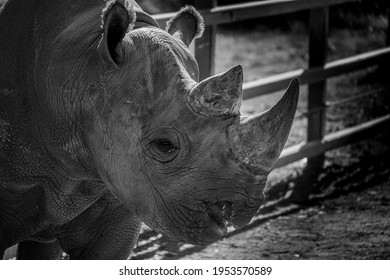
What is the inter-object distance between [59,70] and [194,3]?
2.51 metres

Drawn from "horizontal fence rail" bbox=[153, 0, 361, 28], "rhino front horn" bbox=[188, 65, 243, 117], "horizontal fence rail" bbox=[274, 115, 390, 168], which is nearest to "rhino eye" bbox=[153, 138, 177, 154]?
"rhino front horn" bbox=[188, 65, 243, 117]

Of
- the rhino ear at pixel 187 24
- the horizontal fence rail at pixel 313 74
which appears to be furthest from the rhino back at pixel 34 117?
the horizontal fence rail at pixel 313 74

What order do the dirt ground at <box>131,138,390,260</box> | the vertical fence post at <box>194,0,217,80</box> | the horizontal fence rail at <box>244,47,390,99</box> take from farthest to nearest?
1. the horizontal fence rail at <box>244,47,390,99</box>
2. the vertical fence post at <box>194,0,217,80</box>
3. the dirt ground at <box>131,138,390,260</box>

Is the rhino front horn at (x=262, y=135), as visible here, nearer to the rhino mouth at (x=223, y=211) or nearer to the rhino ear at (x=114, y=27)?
the rhino mouth at (x=223, y=211)

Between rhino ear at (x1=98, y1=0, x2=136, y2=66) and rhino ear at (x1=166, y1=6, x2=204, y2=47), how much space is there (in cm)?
37

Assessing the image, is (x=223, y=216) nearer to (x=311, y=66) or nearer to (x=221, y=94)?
(x=221, y=94)

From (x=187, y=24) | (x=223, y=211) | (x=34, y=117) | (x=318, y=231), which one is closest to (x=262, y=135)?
(x=223, y=211)

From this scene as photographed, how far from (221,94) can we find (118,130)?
0.43 meters

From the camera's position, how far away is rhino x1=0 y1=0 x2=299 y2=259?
352 centimetres

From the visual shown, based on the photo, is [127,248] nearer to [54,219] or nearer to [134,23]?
[54,219]

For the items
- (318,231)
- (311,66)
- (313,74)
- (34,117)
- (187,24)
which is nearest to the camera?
(34,117)

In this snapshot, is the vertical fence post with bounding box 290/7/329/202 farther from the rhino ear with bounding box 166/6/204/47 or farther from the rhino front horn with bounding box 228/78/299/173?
the rhino front horn with bounding box 228/78/299/173

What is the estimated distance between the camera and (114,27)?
3711 millimetres

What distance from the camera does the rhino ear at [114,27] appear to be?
3660mm
